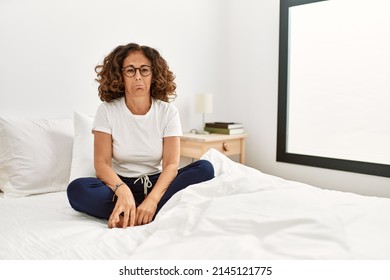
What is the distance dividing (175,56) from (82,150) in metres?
1.28

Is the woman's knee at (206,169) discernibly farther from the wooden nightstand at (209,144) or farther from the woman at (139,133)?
the wooden nightstand at (209,144)

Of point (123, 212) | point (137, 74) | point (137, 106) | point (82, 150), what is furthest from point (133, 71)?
point (123, 212)

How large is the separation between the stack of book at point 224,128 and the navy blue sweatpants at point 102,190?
1329mm

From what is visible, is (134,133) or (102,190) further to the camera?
(134,133)

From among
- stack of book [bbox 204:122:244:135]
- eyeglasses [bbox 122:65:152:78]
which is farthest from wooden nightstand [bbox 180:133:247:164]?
eyeglasses [bbox 122:65:152:78]

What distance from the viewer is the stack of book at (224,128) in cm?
288

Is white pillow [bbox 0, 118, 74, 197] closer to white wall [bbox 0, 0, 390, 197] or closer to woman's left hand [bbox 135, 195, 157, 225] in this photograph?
white wall [bbox 0, 0, 390, 197]

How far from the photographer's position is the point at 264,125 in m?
3.09

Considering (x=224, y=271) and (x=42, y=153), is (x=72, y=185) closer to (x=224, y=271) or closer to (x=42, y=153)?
(x=42, y=153)

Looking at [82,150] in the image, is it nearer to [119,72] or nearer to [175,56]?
[119,72]

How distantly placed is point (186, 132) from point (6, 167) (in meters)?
1.49

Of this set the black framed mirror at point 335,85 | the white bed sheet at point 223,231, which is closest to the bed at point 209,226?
the white bed sheet at point 223,231

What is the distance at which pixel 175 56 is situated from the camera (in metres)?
2.84

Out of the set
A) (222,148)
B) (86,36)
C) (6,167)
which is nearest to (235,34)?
(222,148)
